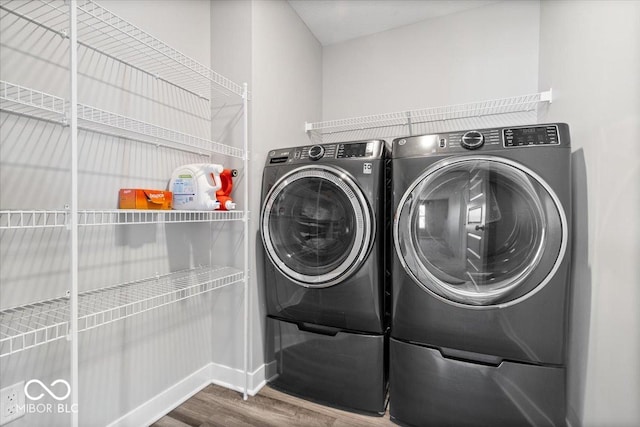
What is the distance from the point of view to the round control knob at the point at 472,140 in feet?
3.97

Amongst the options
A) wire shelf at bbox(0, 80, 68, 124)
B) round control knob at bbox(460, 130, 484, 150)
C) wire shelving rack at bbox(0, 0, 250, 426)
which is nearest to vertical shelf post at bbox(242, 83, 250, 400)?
wire shelving rack at bbox(0, 0, 250, 426)

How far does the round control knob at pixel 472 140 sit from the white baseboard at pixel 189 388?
5.18 feet

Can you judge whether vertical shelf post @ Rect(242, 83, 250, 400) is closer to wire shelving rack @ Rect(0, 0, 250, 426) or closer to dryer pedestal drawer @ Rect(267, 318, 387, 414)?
wire shelving rack @ Rect(0, 0, 250, 426)

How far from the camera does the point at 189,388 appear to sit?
1563mm

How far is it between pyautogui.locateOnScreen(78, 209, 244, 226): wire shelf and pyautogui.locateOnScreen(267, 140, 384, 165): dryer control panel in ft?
1.26

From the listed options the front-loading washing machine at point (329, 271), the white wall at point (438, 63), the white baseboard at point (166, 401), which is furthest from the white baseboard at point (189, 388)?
the white wall at point (438, 63)

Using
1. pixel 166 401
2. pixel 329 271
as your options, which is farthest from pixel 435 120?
pixel 166 401

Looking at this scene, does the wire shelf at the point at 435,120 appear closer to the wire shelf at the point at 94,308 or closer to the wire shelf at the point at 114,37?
the wire shelf at the point at 114,37

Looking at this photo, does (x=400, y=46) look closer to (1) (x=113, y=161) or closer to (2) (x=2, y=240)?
(1) (x=113, y=161)

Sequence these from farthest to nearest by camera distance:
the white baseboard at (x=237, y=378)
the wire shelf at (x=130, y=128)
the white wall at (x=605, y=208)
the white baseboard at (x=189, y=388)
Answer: the white baseboard at (x=237, y=378) < the white baseboard at (x=189, y=388) < the wire shelf at (x=130, y=128) < the white wall at (x=605, y=208)

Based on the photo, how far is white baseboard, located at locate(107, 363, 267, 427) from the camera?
4.27ft

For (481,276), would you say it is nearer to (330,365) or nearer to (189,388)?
(330,365)

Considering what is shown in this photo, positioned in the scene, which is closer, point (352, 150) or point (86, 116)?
point (86, 116)

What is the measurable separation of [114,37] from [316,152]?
3.23 ft
